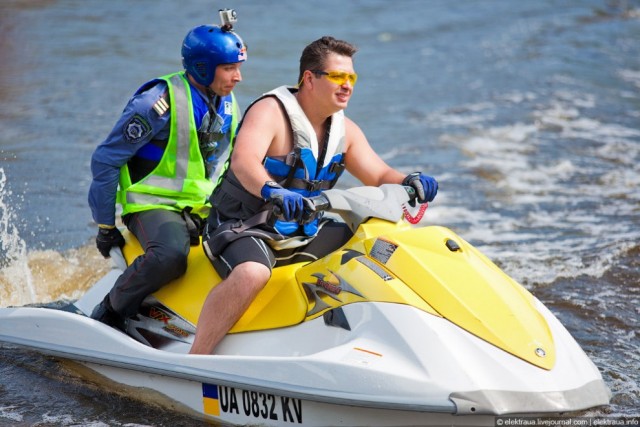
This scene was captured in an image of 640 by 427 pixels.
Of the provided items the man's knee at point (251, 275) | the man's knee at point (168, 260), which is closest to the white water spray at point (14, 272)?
the man's knee at point (168, 260)

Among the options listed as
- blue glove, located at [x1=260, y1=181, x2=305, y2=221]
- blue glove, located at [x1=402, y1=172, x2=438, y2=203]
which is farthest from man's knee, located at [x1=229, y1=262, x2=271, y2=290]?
blue glove, located at [x1=402, y1=172, x2=438, y2=203]

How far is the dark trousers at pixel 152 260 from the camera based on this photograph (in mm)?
4969

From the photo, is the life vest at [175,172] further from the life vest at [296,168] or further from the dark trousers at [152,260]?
the life vest at [296,168]

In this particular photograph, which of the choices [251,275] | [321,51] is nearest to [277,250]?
[251,275]

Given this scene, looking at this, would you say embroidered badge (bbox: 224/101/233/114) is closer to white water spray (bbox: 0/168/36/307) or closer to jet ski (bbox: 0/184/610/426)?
jet ski (bbox: 0/184/610/426)

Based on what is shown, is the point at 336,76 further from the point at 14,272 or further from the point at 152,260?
the point at 14,272

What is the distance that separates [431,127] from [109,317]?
7.43m

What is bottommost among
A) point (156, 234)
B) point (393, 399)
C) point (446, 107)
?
point (446, 107)

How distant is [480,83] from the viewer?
14336 mm

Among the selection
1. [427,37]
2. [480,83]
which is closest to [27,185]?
[480,83]

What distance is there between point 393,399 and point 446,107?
9.46 m

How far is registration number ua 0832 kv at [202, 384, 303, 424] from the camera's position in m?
4.40

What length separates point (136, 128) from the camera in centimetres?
510

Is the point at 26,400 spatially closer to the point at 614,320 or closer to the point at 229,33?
the point at 229,33
